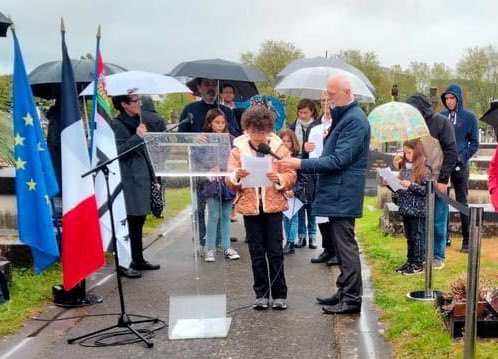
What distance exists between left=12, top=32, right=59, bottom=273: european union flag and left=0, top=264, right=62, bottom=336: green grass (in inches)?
23.9

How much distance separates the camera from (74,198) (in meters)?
4.97

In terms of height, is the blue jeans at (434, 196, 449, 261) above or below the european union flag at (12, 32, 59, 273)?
below

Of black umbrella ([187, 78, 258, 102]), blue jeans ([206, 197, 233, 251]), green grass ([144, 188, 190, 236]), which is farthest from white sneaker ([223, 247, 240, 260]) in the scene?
black umbrella ([187, 78, 258, 102])

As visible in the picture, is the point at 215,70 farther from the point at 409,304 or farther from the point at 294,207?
the point at 409,304

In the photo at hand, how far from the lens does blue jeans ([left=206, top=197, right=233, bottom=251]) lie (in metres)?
6.67

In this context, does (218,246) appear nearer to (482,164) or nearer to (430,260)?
(430,260)

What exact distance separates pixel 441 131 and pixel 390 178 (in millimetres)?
924

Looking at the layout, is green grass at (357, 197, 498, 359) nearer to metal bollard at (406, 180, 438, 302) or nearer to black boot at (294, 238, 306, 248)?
metal bollard at (406, 180, 438, 302)

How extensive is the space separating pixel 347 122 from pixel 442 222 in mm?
2166

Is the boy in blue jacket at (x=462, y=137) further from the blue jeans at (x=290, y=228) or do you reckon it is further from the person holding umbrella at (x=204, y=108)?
the person holding umbrella at (x=204, y=108)

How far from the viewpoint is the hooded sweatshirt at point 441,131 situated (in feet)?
20.7

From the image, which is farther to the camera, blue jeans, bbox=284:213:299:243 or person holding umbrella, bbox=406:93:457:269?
blue jeans, bbox=284:213:299:243

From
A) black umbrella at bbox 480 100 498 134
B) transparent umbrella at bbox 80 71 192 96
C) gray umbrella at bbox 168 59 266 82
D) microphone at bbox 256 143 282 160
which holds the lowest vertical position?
microphone at bbox 256 143 282 160

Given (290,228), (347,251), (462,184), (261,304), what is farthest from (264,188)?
(462,184)
